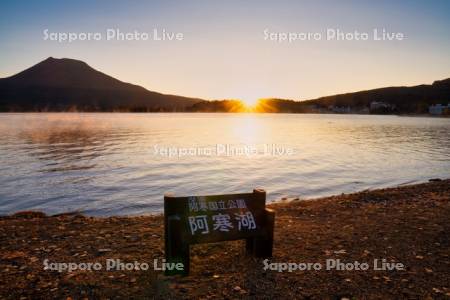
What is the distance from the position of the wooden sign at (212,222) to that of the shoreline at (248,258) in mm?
445

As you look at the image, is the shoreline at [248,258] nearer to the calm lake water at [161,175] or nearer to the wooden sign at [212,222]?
the wooden sign at [212,222]

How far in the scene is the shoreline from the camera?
5766mm

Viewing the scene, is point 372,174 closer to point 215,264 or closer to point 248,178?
point 248,178

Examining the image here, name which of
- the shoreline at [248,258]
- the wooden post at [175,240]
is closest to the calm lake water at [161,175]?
the shoreline at [248,258]

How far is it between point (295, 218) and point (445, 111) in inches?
8744

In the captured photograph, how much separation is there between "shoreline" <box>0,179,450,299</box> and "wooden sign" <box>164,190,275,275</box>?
0.44 meters

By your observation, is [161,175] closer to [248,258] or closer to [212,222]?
[248,258]

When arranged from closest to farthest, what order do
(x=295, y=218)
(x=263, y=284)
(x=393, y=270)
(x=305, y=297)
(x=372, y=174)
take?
(x=305, y=297) < (x=263, y=284) < (x=393, y=270) < (x=295, y=218) < (x=372, y=174)

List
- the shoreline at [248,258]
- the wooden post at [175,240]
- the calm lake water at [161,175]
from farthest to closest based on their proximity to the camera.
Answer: the calm lake water at [161,175] → the wooden post at [175,240] → the shoreline at [248,258]

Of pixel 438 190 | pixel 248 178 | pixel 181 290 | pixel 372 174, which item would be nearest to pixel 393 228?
pixel 181 290

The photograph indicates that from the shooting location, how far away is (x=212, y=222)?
631 centimetres

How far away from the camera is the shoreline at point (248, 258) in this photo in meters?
5.77

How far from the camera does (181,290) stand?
18.9 ft

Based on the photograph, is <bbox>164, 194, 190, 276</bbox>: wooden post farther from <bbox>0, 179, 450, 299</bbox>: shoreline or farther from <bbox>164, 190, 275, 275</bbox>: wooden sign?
<bbox>0, 179, 450, 299</bbox>: shoreline
